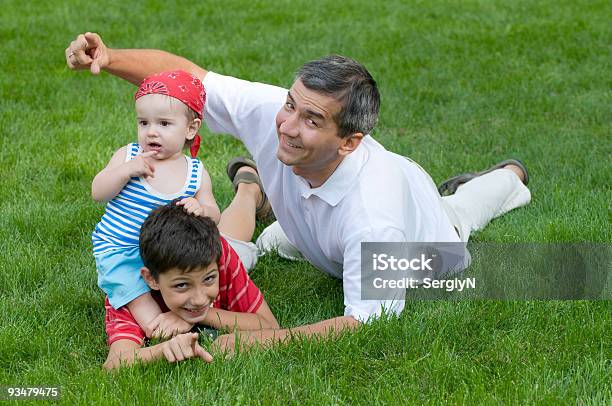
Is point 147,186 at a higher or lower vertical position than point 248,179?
higher

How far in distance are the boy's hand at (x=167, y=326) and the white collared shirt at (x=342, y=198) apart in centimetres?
69

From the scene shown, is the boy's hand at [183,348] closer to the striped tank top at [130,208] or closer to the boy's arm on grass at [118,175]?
the striped tank top at [130,208]

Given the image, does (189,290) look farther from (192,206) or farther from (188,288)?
(192,206)

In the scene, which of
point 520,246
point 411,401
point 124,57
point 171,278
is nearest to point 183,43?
point 124,57

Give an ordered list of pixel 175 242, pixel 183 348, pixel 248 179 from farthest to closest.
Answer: pixel 248 179 → pixel 175 242 → pixel 183 348

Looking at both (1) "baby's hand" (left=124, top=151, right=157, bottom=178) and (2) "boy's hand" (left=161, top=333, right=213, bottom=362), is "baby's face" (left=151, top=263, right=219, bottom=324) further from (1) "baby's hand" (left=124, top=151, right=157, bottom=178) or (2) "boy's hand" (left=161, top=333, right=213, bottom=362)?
(1) "baby's hand" (left=124, top=151, right=157, bottom=178)

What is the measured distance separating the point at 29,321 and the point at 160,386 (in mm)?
913

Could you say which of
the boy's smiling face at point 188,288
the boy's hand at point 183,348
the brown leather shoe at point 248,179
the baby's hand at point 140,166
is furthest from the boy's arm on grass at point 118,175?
the brown leather shoe at point 248,179

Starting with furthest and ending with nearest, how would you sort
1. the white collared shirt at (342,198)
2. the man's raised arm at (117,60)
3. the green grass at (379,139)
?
1. the man's raised arm at (117,60)
2. the white collared shirt at (342,198)
3. the green grass at (379,139)

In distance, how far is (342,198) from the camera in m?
3.99

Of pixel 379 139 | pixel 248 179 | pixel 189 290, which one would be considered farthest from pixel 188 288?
pixel 379 139

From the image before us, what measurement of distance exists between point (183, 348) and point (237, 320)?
466mm

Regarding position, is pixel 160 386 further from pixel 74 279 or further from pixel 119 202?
→ pixel 74 279

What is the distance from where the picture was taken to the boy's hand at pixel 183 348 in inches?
140
